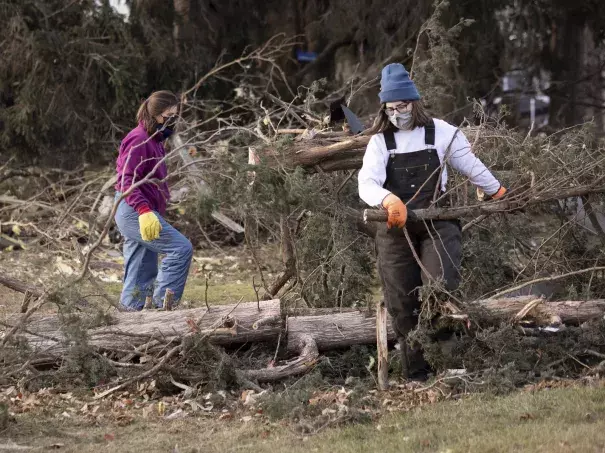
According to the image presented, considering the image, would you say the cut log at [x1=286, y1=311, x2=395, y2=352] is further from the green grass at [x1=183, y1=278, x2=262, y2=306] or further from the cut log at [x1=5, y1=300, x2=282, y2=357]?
the green grass at [x1=183, y1=278, x2=262, y2=306]

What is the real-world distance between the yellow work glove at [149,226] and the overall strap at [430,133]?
221 centimetres

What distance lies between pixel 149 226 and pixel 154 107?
907mm

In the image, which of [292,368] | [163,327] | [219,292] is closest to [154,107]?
[163,327]

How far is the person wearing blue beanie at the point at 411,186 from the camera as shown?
6.12 m

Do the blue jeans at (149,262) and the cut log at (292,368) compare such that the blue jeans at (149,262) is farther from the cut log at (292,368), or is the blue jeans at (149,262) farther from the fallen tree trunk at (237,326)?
the cut log at (292,368)

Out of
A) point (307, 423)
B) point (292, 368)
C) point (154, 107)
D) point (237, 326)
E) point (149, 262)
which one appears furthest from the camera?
point (149, 262)

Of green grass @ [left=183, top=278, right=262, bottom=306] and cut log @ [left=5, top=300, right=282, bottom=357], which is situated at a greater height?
cut log @ [left=5, top=300, right=282, bottom=357]

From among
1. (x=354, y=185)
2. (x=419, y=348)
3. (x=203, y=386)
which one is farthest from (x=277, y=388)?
(x=354, y=185)

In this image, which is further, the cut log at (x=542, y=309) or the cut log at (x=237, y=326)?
the cut log at (x=237, y=326)

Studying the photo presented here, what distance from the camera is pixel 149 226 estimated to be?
7332 mm

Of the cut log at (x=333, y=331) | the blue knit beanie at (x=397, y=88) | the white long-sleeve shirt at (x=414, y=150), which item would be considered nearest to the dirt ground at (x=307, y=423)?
the cut log at (x=333, y=331)

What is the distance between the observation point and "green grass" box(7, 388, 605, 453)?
4.70 m

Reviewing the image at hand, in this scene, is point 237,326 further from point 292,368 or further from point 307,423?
point 307,423

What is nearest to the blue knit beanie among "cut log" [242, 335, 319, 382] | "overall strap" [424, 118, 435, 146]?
"overall strap" [424, 118, 435, 146]
